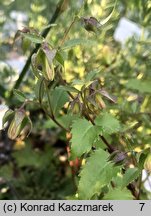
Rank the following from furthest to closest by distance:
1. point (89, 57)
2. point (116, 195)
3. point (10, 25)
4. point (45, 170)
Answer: point (10, 25) < point (45, 170) < point (89, 57) < point (116, 195)

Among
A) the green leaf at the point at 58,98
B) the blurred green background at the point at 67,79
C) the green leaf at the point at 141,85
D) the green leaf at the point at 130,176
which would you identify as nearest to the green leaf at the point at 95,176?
the green leaf at the point at 130,176

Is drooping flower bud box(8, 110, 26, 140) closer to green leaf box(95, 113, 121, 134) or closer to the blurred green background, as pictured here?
green leaf box(95, 113, 121, 134)

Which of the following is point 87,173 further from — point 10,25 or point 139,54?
point 10,25

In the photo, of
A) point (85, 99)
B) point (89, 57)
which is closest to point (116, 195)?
point (85, 99)

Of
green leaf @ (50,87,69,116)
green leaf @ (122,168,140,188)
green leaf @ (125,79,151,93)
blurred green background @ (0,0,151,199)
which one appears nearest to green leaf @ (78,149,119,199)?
green leaf @ (122,168,140,188)

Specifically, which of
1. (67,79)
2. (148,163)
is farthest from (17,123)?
(67,79)

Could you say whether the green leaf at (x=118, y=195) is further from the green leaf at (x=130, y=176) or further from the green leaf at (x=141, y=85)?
the green leaf at (x=141, y=85)
